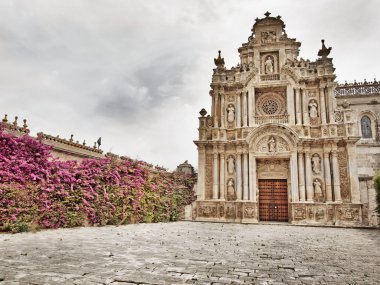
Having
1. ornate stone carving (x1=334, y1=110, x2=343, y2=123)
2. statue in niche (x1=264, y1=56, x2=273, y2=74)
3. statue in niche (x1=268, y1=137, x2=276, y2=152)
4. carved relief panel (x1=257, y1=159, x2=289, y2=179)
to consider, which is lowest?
carved relief panel (x1=257, y1=159, x2=289, y2=179)

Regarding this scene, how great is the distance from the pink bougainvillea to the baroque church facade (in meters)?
4.21

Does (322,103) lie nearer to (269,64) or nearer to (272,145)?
(272,145)

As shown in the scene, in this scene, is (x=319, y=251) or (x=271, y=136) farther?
(x=271, y=136)

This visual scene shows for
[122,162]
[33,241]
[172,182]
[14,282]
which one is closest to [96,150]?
[122,162]

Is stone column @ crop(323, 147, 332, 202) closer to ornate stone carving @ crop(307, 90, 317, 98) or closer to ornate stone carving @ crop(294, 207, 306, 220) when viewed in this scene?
ornate stone carving @ crop(294, 207, 306, 220)

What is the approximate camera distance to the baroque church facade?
1762 centimetres

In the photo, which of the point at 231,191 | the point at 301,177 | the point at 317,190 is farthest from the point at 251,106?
the point at 317,190

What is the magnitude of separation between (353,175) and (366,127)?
878cm

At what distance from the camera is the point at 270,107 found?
20.3 meters

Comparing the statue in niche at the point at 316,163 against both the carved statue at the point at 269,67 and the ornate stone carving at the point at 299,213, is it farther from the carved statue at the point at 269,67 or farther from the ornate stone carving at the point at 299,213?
the carved statue at the point at 269,67

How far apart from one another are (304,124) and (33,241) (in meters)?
16.7

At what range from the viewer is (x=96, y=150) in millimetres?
17938

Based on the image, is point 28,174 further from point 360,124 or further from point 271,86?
point 360,124

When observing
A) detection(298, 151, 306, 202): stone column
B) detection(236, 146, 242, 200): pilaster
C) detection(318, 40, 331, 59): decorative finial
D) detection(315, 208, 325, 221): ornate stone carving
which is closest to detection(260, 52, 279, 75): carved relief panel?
detection(318, 40, 331, 59): decorative finial
